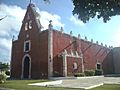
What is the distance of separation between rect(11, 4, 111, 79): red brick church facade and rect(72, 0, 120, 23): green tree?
54.5 ft

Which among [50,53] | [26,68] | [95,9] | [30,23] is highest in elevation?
[30,23]

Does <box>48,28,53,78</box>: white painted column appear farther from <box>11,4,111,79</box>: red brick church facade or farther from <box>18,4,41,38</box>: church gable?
<box>18,4,41,38</box>: church gable

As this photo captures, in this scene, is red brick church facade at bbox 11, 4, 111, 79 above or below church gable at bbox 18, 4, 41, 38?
below

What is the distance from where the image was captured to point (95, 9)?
44.1 feet

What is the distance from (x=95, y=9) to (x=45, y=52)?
59.5 feet

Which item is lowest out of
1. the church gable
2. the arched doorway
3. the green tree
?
the arched doorway

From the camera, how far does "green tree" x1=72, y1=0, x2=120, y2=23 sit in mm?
12805

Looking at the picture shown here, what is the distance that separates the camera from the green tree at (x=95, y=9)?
12805mm

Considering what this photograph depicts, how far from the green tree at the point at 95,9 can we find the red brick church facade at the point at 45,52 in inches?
654

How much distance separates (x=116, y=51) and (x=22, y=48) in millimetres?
25252

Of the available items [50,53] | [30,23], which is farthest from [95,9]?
[30,23]

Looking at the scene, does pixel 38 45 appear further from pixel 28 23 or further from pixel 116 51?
pixel 116 51

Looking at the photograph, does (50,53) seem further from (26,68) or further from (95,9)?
(95,9)

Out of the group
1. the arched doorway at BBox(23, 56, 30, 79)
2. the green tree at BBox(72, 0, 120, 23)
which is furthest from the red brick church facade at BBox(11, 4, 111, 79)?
the green tree at BBox(72, 0, 120, 23)
